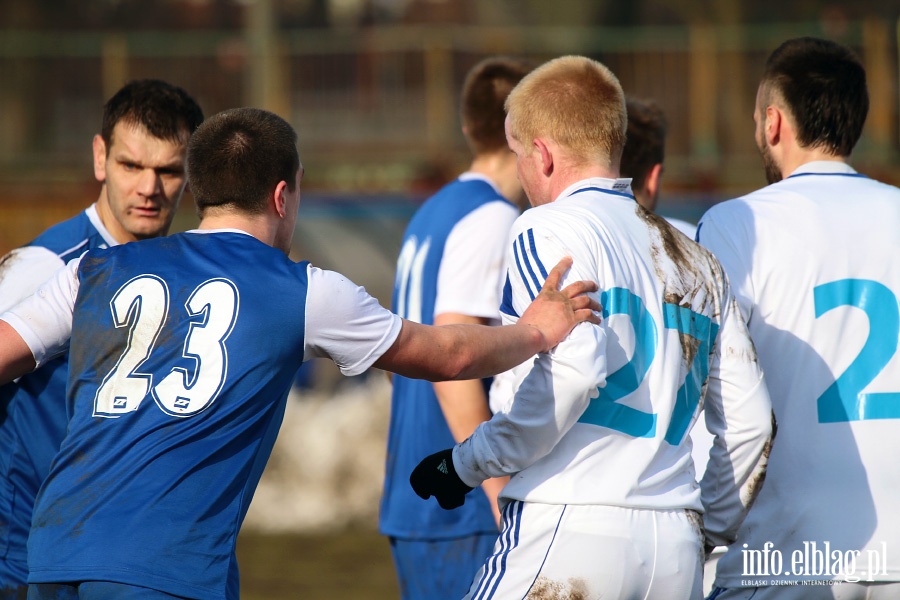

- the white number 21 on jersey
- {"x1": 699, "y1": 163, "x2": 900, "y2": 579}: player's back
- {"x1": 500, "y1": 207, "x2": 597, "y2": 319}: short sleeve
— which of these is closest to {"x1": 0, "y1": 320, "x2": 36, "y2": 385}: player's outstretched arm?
the white number 21 on jersey

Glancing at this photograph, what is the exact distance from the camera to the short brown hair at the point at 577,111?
314 centimetres

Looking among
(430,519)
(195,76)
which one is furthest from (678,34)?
(430,519)

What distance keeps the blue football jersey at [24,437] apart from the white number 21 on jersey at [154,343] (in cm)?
79

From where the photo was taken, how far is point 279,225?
3111 mm

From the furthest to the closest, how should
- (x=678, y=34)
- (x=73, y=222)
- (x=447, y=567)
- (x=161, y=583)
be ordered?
1. (x=678, y=34)
2. (x=447, y=567)
3. (x=73, y=222)
4. (x=161, y=583)

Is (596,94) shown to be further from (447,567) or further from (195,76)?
(195,76)

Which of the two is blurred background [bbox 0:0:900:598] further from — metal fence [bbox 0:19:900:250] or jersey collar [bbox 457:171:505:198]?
jersey collar [bbox 457:171:505:198]

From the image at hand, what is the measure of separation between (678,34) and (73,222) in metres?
14.0

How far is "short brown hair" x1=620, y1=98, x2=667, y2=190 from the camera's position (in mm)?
4462

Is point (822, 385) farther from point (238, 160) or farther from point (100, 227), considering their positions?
point (100, 227)

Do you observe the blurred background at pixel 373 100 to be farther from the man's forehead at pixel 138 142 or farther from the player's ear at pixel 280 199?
the player's ear at pixel 280 199

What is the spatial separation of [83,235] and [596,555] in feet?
7.15

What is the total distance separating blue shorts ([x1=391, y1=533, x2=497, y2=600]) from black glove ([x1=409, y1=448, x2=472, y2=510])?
50.7 inches

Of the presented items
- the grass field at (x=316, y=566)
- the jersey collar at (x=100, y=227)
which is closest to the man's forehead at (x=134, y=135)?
the jersey collar at (x=100, y=227)
